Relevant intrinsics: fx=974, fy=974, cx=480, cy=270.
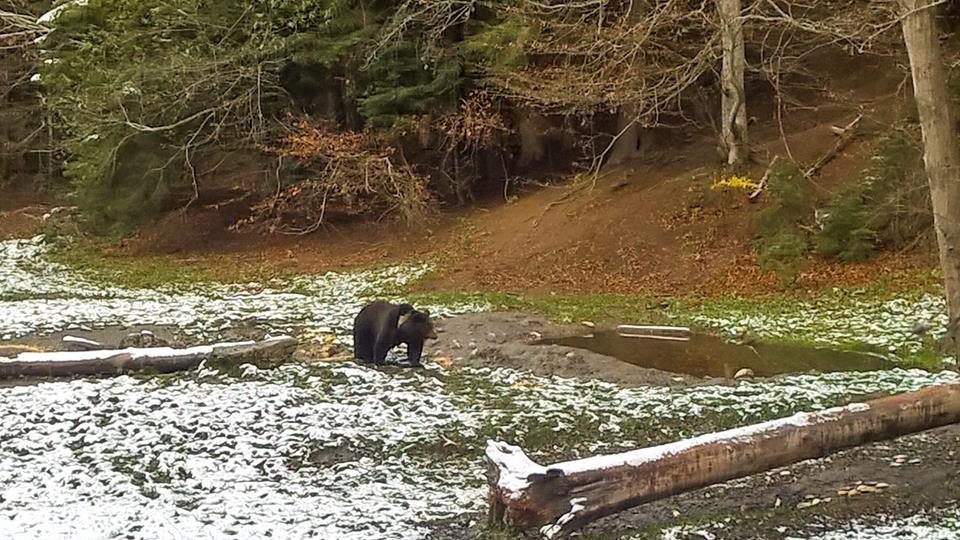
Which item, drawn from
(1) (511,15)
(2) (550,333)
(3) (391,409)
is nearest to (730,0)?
(1) (511,15)

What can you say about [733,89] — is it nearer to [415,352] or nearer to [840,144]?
[840,144]

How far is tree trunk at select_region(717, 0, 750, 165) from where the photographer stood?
707 inches

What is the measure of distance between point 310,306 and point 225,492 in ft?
30.5

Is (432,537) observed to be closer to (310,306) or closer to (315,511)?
(315,511)

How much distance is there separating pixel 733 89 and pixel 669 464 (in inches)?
568

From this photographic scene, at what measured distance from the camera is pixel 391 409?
29.1ft

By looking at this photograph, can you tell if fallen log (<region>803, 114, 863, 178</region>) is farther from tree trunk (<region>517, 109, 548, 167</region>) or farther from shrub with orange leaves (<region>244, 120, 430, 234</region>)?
shrub with orange leaves (<region>244, 120, 430, 234</region>)

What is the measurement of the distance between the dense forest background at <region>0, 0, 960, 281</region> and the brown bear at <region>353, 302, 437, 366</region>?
31.2 feet

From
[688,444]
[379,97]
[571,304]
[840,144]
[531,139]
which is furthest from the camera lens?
[531,139]

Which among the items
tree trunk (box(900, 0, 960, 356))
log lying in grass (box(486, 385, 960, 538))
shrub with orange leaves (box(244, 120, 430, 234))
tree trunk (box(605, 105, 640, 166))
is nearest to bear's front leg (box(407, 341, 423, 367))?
log lying in grass (box(486, 385, 960, 538))

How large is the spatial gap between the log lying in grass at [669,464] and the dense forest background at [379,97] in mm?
12266

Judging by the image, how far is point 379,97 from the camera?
22.7 m

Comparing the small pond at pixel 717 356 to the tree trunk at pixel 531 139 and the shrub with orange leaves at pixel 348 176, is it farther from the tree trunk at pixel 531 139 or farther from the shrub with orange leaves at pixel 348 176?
the tree trunk at pixel 531 139

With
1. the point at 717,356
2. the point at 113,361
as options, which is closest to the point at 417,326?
the point at 113,361
